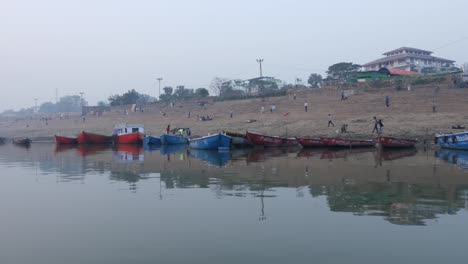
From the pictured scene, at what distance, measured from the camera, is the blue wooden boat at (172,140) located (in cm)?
3894

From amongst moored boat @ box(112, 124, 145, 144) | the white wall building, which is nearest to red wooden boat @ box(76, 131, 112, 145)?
moored boat @ box(112, 124, 145, 144)

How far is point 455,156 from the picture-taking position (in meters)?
24.4

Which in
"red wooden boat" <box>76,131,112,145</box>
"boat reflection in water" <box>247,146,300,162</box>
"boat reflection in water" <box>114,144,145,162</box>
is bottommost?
"boat reflection in water" <box>114,144,145,162</box>

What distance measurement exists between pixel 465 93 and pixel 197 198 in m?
36.0

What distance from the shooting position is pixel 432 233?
936 centimetres

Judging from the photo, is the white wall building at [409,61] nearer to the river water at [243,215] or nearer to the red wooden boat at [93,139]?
the red wooden boat at [93,139]

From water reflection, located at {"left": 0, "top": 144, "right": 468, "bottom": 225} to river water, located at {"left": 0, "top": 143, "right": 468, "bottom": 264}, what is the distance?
2.0 inches

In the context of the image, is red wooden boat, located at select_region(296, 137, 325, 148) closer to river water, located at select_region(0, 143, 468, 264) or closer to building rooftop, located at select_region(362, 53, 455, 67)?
river water, located at select_region(0, 143, 468, 264)

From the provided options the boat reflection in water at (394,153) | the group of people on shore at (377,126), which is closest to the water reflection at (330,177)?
the boat reflection in water at (394,153)

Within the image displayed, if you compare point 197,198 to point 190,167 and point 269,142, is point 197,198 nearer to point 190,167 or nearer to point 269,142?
point 190,167

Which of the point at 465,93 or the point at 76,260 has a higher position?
the point at 465,93

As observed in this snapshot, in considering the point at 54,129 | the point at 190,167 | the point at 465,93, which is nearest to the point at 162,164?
the point at 190,167

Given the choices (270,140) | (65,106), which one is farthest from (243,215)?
(65,106)

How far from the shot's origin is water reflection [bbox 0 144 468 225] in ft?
40.1
